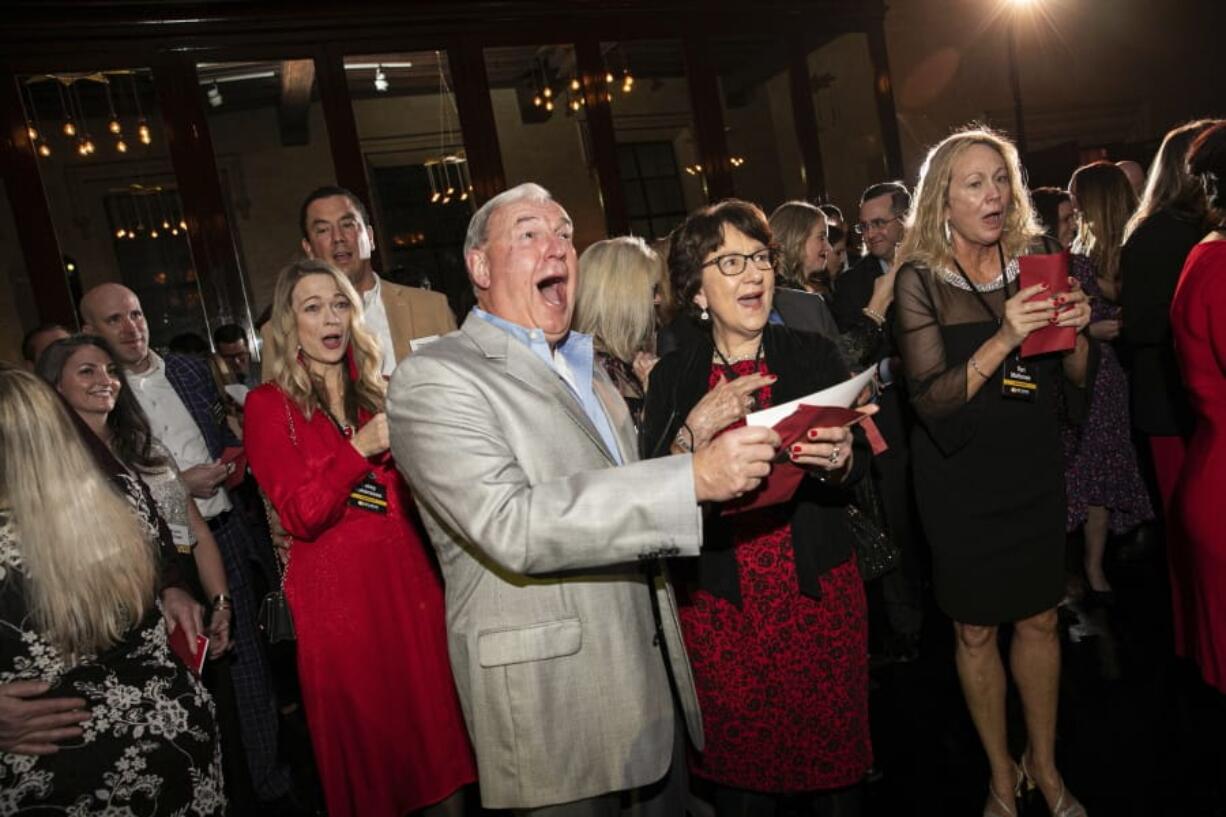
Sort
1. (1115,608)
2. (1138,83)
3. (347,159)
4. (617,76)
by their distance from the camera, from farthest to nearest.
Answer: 1. (1138,83)
2. (617,76)
3. (347,159)
4. (1115,608)

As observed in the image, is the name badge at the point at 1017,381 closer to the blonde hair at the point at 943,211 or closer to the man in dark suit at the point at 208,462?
the blonde hair at the point at 943,211

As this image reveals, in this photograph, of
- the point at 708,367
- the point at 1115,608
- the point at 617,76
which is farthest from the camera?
the point at 617,76

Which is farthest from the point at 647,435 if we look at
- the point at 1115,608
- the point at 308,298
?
the point at 1115,608

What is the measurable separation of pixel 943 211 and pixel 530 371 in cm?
164

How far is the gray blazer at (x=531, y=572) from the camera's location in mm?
1430

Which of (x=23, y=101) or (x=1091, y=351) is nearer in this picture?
(x=1091, y=351)

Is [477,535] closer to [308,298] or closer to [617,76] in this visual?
[308,298]

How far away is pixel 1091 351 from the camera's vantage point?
2.58 metres

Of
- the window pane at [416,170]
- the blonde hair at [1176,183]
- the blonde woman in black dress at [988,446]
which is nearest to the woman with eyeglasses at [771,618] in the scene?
the blonde woman in black dress at [988,446]

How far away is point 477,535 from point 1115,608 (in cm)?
389

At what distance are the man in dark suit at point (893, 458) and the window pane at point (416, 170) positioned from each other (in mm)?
4577

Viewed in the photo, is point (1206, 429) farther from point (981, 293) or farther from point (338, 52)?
point (338, 52)

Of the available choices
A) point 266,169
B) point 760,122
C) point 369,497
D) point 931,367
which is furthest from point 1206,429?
point 266,169

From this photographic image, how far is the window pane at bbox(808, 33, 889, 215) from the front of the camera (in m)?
8.61
